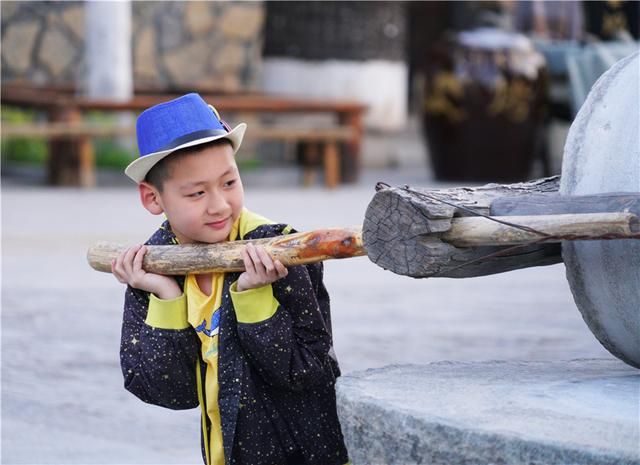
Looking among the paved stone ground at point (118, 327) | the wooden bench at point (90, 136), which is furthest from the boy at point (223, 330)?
the wooden bench at point (90, 136)

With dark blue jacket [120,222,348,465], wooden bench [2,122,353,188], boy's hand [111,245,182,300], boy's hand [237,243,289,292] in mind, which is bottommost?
wooden bench [2,122,353,188]

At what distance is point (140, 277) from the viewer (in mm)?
2973

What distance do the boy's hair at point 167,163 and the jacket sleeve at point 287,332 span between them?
0.88ft

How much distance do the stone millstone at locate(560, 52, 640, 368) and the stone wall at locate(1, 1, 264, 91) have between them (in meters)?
8.58

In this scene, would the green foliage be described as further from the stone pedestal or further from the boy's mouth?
the stone pedestal

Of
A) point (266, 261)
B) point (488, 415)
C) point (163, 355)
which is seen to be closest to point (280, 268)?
point (266, 261)

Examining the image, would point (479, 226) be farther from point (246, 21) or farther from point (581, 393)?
point (246, 21)

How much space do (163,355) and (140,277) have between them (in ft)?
0.57

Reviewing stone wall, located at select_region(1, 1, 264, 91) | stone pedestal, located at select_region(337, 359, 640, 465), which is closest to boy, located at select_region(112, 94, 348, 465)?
stone pedestal, located at select_region(337, 359, 640, 465)

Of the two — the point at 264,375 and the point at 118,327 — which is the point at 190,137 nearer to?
the point at 264,375

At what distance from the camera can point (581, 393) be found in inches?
111

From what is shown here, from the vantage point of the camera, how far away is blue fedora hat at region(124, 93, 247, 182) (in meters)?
2.88

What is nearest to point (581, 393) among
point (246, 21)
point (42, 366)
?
point (42, 366)

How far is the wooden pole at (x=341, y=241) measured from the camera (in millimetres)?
2691
